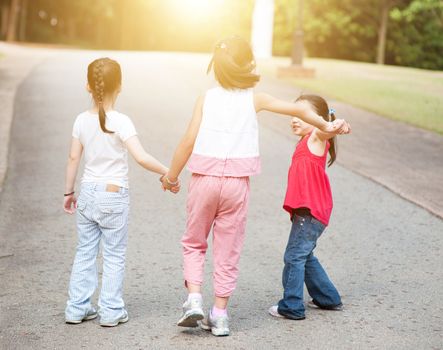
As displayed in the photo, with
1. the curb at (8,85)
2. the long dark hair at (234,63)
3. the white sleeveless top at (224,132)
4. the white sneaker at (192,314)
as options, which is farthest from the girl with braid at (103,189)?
the curb at (8,85)

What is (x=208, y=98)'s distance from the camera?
15.5ft

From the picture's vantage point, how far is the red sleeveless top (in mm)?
5098

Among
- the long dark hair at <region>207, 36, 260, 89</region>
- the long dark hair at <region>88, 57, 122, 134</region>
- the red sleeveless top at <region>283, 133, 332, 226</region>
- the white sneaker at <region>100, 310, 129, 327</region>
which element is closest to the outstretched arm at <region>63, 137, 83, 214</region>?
the long dark hair at <region>88, 57, 122, 134</region>

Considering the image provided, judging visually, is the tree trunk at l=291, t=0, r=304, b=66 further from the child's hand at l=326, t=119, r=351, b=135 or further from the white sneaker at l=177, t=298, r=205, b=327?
the white sneaker at l=177, t=298, r=205, b=327

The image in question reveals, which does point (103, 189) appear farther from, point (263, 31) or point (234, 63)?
point (263, 31)

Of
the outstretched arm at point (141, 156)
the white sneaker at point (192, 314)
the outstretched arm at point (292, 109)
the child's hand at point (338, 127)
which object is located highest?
the outstretched arm at point (292, 109)

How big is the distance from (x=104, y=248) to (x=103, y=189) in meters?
0.34

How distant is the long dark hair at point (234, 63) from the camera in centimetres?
462

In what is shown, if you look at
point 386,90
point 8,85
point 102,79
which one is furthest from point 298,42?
point 102,79

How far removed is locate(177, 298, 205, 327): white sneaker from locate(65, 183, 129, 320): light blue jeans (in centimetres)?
42

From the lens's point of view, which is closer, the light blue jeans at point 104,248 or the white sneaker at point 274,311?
the light blue jeans at point 104,248

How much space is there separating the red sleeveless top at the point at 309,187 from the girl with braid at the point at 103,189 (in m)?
0.71

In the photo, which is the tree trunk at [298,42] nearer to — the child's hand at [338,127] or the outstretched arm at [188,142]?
the child's hand at [338,127]

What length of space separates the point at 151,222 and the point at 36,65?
59.5 ft
